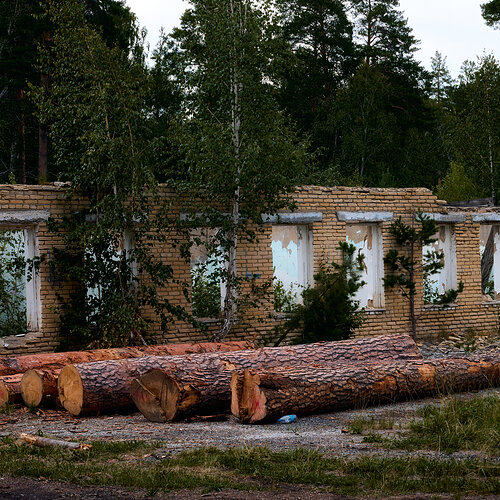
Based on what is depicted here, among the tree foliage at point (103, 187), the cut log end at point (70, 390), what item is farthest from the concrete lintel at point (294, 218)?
the cut log end at point (70, 390)

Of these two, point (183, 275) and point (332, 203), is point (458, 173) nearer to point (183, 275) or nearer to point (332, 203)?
point (332, 203)

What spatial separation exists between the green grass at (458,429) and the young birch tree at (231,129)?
6236mm

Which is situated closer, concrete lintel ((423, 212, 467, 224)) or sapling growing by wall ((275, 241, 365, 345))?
sapling growing by wall ((275, 241, 365, 345))

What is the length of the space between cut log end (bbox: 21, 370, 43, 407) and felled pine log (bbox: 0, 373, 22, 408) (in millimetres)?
136

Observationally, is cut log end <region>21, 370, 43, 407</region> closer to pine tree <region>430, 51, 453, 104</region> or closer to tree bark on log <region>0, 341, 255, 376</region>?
tree bark on log <region>0, 341, 255, 376</region>

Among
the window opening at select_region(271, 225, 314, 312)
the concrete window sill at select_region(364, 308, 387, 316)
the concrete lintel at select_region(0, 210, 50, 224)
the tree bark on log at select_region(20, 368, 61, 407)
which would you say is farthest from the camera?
the concrete window sill at select_region(364, 308, 387, 316)

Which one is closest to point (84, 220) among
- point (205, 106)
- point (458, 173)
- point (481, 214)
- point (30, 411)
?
point (205, 106)

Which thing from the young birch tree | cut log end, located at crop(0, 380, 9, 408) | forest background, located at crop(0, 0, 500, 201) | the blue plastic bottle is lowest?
the blue plastic bottle

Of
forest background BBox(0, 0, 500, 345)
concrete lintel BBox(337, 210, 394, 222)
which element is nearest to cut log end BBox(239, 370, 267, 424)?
forest background BBox(0, 0, 500, 345)

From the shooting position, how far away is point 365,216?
17.2 m

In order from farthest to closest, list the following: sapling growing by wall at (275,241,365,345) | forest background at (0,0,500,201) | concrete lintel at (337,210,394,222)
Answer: forest background at (0,0,500,201), concrete lintel at (337,210,394,222), sapling growing by wall at (275,241,365,345)

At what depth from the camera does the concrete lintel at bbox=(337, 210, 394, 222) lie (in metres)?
16.9

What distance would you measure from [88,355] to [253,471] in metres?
5.65

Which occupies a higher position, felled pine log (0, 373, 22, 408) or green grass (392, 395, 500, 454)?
felled pine log (0, 373, 22, 408)
